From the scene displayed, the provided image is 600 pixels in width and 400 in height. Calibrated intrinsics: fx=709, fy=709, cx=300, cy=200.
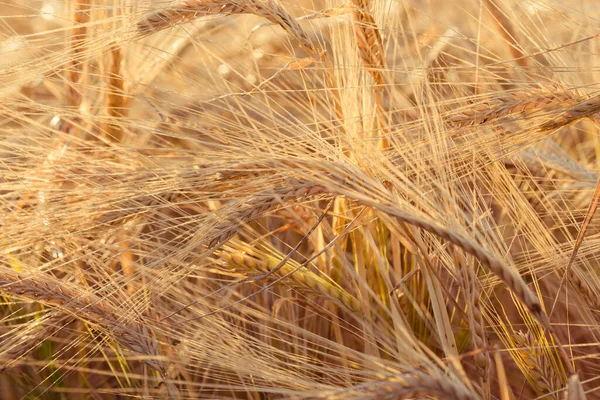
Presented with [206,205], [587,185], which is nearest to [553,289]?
[587,185]

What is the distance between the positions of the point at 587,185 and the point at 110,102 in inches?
35.1

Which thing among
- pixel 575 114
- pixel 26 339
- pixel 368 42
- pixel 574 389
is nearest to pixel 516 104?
pixel 575 114

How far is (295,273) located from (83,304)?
0.32 m

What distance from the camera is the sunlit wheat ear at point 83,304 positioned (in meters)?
0.91

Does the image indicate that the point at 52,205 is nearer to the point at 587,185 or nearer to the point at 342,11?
the point at 342,11

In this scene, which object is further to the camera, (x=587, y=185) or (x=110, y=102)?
(x=110, y=102)

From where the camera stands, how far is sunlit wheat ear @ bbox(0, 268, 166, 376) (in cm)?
91

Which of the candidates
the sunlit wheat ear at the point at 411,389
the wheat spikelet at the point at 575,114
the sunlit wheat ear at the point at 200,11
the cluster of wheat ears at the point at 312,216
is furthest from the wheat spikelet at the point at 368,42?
the sunlit wheat ear at the point at 411,389

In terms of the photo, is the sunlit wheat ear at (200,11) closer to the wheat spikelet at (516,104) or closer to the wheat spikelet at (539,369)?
the wheat spikelet at (516,104)

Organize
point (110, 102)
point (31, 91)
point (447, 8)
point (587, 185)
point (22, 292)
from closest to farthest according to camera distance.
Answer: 1. point (22, 292)
2. point (587, 185)
3. point (110, 102)
4. point (31, 91)
5. point (447, 8)

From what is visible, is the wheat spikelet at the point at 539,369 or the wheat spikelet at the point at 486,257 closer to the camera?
the wheat spikelet at the point at 486,257

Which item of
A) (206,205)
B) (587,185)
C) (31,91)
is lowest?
(587,185)

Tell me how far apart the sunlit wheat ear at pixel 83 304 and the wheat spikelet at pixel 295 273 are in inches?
8.0

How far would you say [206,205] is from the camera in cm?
142
